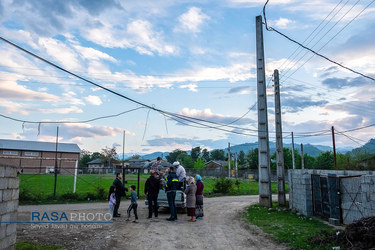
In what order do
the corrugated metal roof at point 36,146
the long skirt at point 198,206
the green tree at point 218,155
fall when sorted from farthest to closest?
the green tree at point 218,155
the corrugated metal roof at point 36,146
the long skirt at point 198,206

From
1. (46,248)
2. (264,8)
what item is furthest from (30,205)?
(264,8)

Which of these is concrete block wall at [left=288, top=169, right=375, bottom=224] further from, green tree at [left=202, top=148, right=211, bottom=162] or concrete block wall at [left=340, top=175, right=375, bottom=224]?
green tree at [left=202, top=148, right=211, bottom=162]

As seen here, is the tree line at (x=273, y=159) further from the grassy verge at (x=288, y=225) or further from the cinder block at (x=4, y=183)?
the cinder block at (x=4, y=183)

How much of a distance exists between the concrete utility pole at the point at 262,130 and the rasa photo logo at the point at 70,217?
794 centimetres

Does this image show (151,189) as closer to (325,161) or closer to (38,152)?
(38,152)

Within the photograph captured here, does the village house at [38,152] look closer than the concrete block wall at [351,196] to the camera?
No

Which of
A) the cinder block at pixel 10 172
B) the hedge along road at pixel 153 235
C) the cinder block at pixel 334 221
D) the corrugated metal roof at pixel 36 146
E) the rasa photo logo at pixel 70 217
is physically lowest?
the hedge along road at pixel 153 235

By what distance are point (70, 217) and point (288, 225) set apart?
8.47 meters

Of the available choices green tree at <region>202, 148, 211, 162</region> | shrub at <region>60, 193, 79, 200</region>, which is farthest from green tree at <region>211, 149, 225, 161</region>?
shrub at <region>60, 193, 79, 200</region>

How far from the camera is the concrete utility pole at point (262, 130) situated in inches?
611

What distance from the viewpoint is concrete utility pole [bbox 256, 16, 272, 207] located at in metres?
15.5

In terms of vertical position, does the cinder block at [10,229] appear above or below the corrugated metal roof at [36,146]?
below

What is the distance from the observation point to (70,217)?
12.0 metres

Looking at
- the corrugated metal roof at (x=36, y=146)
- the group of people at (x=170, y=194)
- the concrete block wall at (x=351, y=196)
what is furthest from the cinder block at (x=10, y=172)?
the corrugated metal roof at (x=36, y=146)
